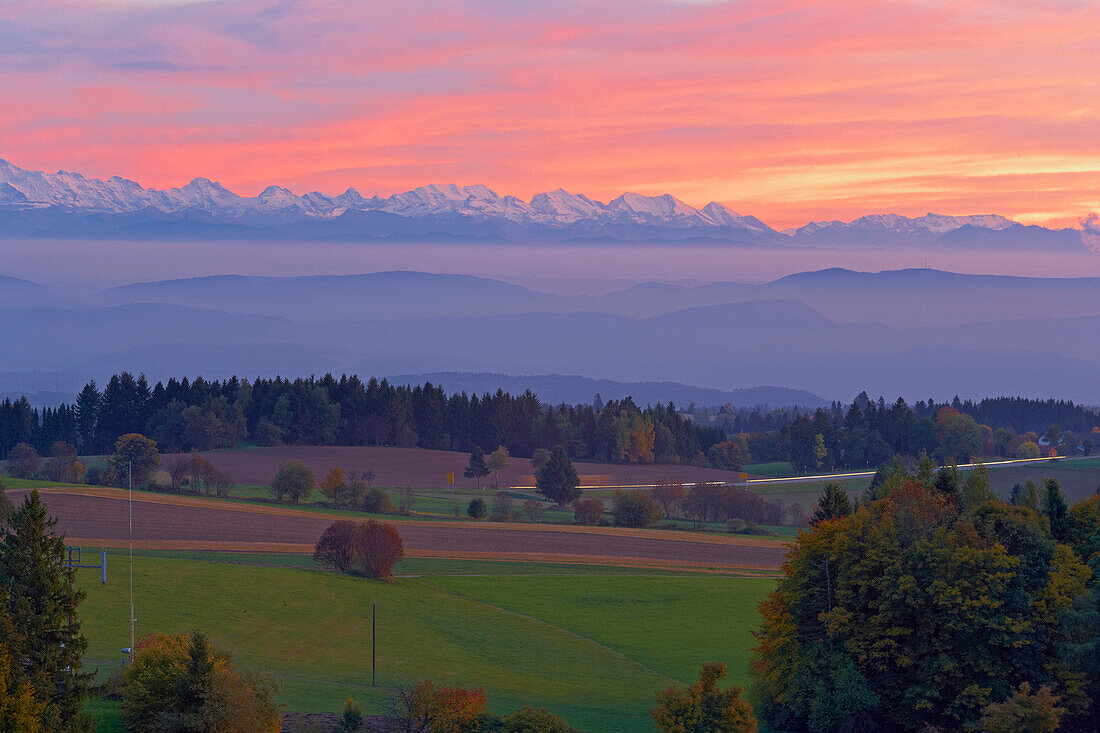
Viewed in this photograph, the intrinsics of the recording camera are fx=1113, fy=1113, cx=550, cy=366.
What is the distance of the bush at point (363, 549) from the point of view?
252 ft

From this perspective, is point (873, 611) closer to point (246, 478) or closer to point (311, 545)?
point (311, 545)

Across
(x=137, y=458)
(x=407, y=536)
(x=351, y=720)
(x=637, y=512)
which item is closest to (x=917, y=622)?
(x=351, y=720)

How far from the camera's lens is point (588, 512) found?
11419 centimetres

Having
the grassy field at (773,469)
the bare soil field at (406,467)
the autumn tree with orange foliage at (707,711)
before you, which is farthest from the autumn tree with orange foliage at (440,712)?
the grassy field at (773,469)

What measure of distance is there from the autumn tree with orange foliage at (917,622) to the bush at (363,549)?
31.9 meters

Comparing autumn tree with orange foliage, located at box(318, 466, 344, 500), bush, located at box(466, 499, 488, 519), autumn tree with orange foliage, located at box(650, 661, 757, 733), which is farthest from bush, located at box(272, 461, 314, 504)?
autumn tree with orange foliage, located at box(650, 661, 757, 733)

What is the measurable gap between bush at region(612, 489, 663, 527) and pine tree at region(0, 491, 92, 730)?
261 feet

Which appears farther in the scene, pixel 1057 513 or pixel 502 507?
pixel 502 507

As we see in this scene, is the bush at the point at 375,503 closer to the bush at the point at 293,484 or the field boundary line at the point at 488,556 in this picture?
the bush at the point at 293,484

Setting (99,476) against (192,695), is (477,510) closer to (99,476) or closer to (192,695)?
(99,476)

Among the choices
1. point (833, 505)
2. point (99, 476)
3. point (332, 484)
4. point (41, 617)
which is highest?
point (99, 476)

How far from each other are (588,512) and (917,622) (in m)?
65.1

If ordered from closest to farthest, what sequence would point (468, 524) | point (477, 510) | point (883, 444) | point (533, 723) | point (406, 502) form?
point (533, 723) < point (468, 524) < point (477, 510) < point (406, 502) < point (883, 444)

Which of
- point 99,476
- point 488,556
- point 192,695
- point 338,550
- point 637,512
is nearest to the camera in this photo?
point 192,695
